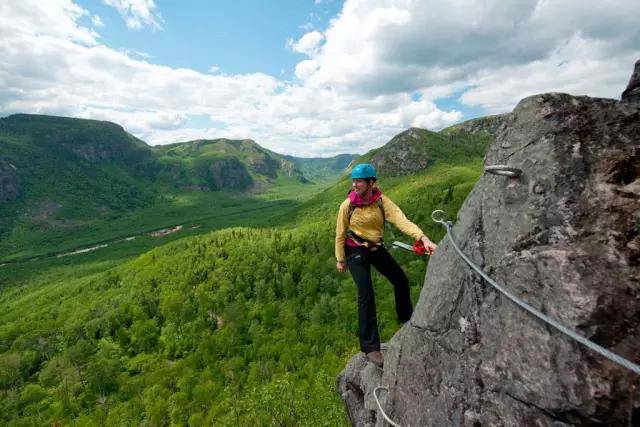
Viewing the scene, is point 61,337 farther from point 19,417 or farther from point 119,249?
point 119,249

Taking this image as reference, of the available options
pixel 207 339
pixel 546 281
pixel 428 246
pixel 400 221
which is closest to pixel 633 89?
pixel 546 281

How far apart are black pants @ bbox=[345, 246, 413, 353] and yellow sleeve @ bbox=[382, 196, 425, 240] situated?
890 millimetres

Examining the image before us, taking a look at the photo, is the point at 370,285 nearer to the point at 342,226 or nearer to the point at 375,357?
the point at 342,226

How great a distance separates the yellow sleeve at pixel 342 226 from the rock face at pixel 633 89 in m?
5.16

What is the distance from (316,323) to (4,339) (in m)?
66.6

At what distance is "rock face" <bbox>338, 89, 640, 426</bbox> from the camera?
3.58m

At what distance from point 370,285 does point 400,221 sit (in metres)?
1.75

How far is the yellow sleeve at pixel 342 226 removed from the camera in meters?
8.12

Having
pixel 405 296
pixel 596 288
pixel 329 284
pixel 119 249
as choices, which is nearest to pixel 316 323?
pixel 329 284

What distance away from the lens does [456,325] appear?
5293 millimetres

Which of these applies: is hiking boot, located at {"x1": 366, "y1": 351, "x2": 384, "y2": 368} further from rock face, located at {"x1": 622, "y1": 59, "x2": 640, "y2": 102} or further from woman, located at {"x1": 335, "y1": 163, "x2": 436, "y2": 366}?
rock face, located at {"x1": 622, "y1": 59, "x2": 640, "y2": 102}

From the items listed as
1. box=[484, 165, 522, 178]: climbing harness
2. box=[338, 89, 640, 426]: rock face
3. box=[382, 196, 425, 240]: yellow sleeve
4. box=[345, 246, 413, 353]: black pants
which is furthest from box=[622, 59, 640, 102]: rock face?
box=[345, 246, 413, 353]: black pants

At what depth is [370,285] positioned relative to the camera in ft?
26.3

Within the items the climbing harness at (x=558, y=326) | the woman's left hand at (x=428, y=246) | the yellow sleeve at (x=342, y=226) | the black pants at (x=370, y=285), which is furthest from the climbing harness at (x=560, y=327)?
the yellow sleeve at (x=342, y=226)
